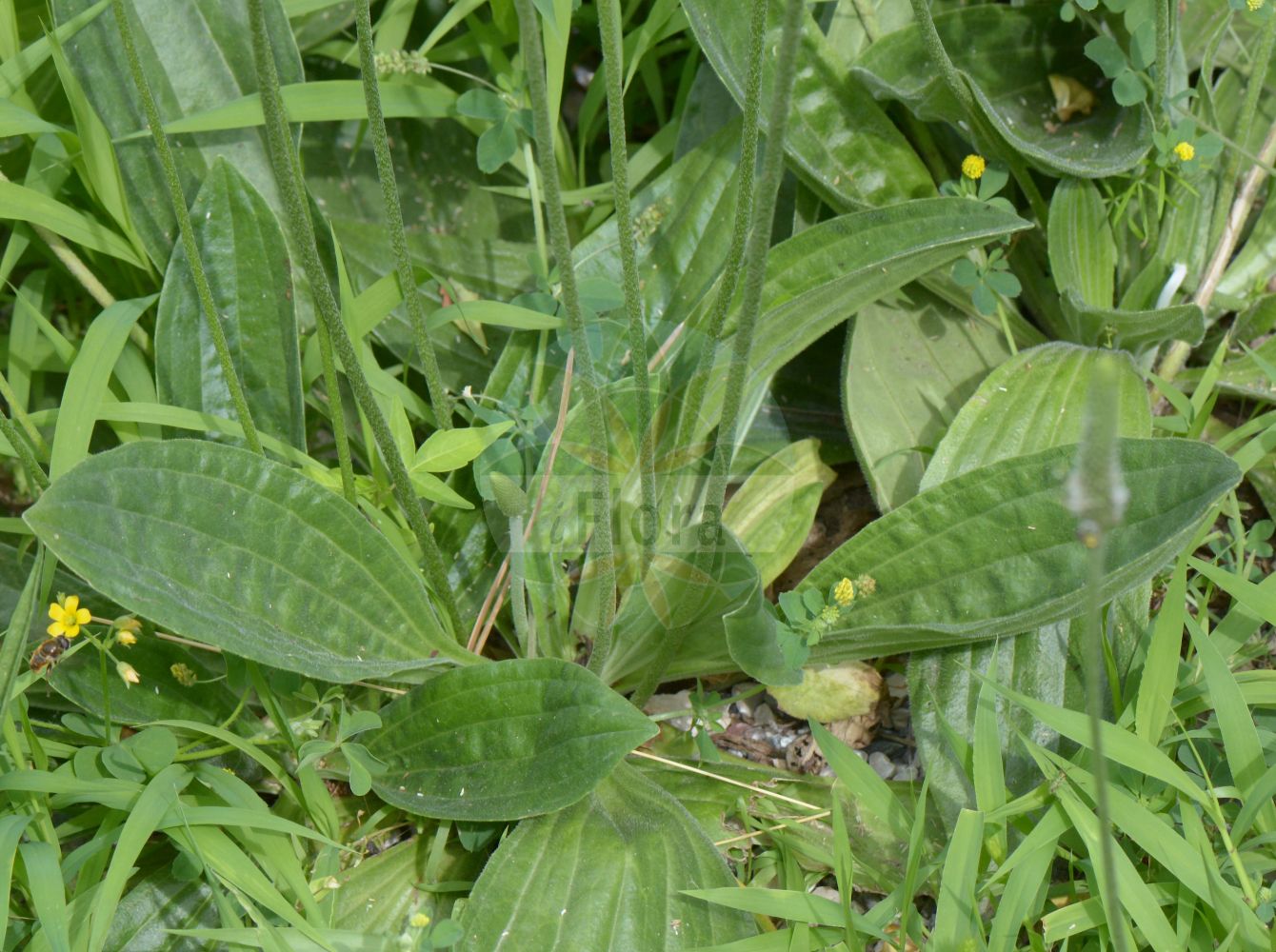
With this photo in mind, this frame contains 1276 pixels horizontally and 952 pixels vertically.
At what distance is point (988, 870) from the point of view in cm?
159

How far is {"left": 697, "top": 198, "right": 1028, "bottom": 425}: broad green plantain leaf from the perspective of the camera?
1833 mm

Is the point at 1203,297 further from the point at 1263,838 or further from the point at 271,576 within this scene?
the point at 271,576

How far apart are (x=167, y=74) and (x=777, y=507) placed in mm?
1316

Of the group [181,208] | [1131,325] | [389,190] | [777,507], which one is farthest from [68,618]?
[1131,325]

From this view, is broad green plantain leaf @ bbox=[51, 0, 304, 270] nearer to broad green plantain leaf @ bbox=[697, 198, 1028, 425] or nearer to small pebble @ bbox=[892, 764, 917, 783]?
broad green plantain leaf @ bbox=[697, 198, 1028, 425]

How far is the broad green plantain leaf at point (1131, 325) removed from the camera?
197 centimetres

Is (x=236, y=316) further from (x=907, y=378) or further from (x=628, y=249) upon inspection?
(x=907, y=378)

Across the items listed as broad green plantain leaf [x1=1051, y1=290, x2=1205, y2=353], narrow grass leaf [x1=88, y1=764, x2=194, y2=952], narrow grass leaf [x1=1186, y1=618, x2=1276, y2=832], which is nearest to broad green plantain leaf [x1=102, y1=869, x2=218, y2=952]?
narrow grass leaf [x1=88, y1=764, x2=194, y2=952]

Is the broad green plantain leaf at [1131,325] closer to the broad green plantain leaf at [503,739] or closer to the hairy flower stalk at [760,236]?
the hairy flower stalk at [760,236]

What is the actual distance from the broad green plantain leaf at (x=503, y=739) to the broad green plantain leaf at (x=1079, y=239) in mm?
1148

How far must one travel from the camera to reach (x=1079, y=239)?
6.96 ft

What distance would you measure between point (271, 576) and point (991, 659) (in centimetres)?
105

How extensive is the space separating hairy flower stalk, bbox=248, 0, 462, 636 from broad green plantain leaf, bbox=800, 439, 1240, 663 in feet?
1.91

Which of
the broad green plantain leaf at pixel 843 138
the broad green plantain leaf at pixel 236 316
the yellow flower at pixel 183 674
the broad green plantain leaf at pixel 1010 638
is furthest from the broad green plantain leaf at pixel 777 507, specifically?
the yellow flower at pixel 183 674
